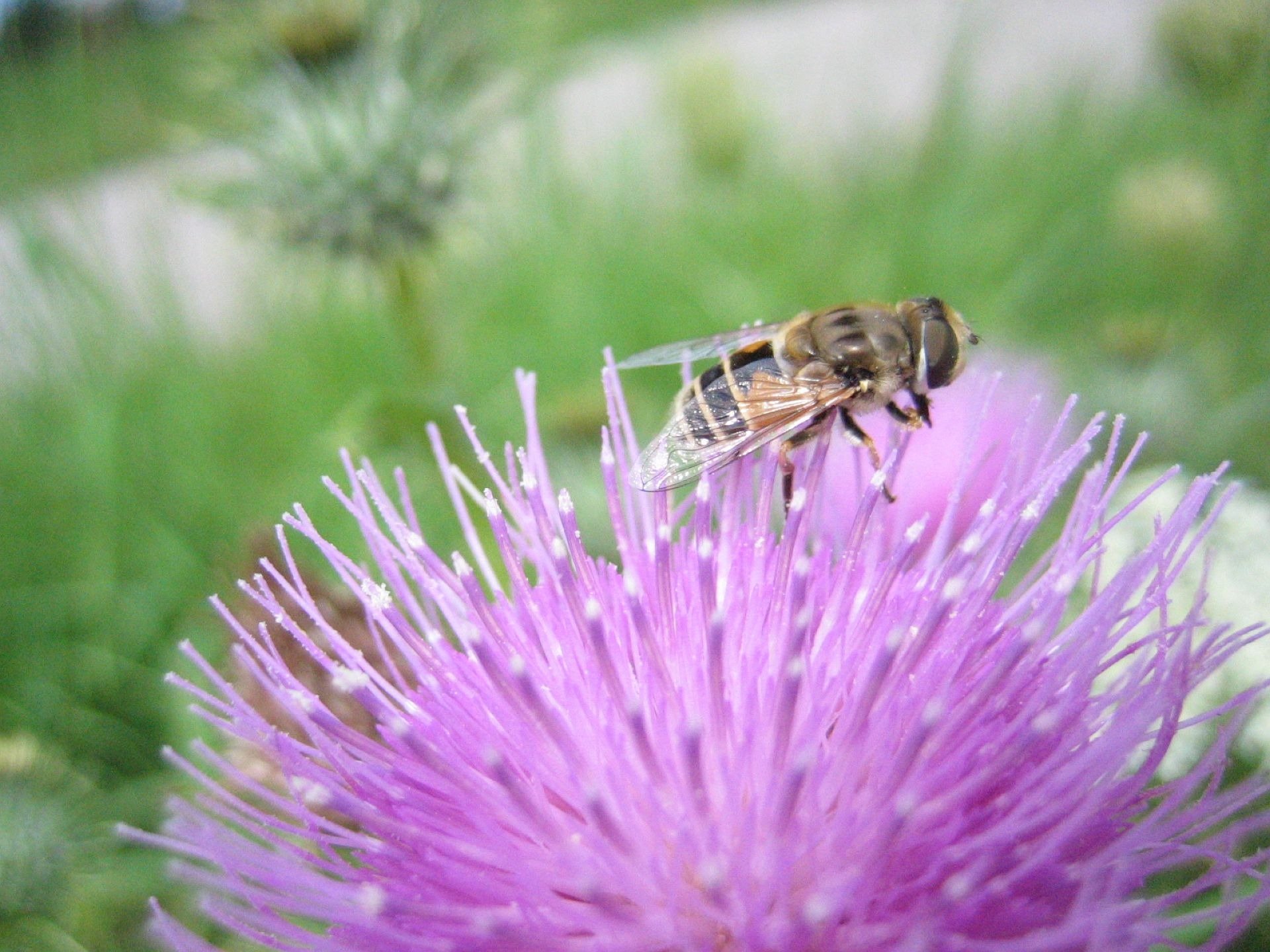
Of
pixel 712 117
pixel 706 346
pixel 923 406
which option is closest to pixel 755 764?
pixel 923 406

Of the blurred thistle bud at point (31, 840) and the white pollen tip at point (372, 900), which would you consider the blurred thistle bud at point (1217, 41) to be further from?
the blurred thistle bud at point (31, 840)

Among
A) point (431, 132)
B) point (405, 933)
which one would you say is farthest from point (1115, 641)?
point (431, 132)

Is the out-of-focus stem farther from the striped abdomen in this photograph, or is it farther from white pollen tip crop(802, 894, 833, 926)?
white pollen tip crop(802, 894, 833, 926)

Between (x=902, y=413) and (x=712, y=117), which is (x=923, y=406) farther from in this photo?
(x=712, y=117)

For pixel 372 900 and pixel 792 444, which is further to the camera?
pixel 792 444

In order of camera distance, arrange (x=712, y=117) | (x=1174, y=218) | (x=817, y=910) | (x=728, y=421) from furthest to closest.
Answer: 1. (x=712, y=117)
2. (x=1174, y=218)
3. (x=728, y=421)
4. (x=817, y=910)

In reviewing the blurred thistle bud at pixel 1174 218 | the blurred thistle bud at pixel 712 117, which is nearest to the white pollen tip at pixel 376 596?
the blurred thistle bud at pixel 1174 218

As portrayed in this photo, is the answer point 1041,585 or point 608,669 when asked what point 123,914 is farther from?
point 1041,585
